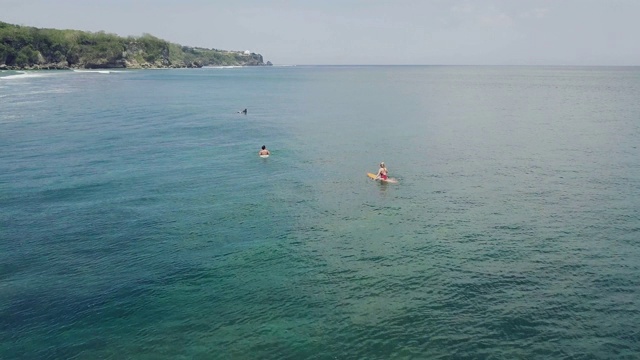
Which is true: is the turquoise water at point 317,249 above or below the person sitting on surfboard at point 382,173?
below

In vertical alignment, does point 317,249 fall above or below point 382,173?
below

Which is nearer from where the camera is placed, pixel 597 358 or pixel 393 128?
pixel 597 358

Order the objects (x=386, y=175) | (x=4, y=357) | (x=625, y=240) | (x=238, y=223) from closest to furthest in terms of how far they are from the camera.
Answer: (x=4, y=357)
(x=625, y=240)
(x=238, y=223)
(x=386, y=175)

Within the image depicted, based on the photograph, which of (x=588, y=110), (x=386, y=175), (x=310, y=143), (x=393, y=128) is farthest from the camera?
(x=588, y=110)

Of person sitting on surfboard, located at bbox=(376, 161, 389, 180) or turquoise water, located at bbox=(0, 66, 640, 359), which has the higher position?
person sitting on surfboard, located at bbox=(376, 161, 389, 180)

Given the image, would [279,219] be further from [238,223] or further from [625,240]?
[625,240]

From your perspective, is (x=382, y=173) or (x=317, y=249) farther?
(x=382, y=173)

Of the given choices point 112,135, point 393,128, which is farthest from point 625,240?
point 112,135

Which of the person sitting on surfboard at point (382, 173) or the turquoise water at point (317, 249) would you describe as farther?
the person sitting on surfboard at point (382, 173)
